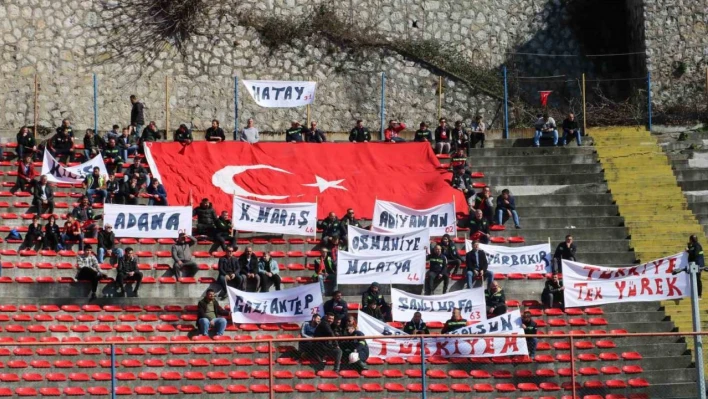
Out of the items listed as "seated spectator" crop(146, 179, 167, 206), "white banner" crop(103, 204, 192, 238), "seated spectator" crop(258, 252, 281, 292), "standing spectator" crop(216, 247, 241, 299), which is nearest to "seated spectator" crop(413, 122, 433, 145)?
"seated spectator" crop(146, 179, 167, 206)

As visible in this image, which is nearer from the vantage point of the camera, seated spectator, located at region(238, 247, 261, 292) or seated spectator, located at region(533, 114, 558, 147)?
seated spectator, located at region(238, 247, 261, 292)

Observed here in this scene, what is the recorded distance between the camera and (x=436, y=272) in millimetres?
27781

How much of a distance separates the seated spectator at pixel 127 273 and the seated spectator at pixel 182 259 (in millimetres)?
858

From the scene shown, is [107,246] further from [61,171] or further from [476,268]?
[476,268]

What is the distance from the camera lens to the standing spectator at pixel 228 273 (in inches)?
1072

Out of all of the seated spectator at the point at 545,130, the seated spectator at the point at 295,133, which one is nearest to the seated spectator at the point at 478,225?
the seated spectator at the point at 545,130

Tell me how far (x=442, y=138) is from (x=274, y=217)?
19.2 feet

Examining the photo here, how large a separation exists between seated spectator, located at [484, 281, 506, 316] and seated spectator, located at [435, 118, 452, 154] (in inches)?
297

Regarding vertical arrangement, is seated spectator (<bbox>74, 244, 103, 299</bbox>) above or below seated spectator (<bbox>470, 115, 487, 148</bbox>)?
below

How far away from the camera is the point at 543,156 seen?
3369 centimetres

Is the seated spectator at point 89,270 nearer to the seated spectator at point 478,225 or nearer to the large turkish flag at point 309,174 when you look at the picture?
the large turkish flag at point 309,174

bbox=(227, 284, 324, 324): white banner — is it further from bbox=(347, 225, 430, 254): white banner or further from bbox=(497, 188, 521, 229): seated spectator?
bbox=(497, 188, 521, 229): seated spectator

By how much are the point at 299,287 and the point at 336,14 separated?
522 inches

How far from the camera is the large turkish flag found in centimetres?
3206
